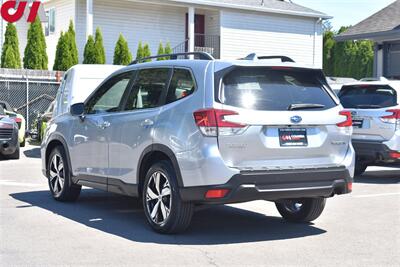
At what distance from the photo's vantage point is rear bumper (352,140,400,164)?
1169cm

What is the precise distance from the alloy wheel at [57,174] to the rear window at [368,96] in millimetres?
5801

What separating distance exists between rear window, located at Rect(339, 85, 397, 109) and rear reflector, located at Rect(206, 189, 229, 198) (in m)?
6.30

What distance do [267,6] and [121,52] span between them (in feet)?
27.8

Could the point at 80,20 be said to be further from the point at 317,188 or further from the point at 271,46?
the point at 317,188

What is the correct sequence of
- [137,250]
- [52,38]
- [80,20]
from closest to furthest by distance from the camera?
[137,250]
[80,20]
[52,38]

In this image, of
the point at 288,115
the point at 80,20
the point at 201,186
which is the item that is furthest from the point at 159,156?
the point at 80,20

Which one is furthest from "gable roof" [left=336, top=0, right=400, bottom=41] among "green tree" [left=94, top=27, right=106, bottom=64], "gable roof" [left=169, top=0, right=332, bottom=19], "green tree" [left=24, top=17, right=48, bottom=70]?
"green tree" [left=24, top=17, right=48, bottom=70]

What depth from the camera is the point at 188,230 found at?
7301 millimetres

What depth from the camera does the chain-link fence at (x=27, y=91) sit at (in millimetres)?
22688

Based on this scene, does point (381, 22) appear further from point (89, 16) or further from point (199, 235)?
point (199, 235)

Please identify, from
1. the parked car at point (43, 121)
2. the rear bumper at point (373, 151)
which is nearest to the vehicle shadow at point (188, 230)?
the rear bumper at point (373, 151)

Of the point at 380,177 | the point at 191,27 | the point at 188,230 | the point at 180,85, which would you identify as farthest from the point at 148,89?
the point at 191,27

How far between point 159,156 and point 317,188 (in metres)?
1.71

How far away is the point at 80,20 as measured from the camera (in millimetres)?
28000
